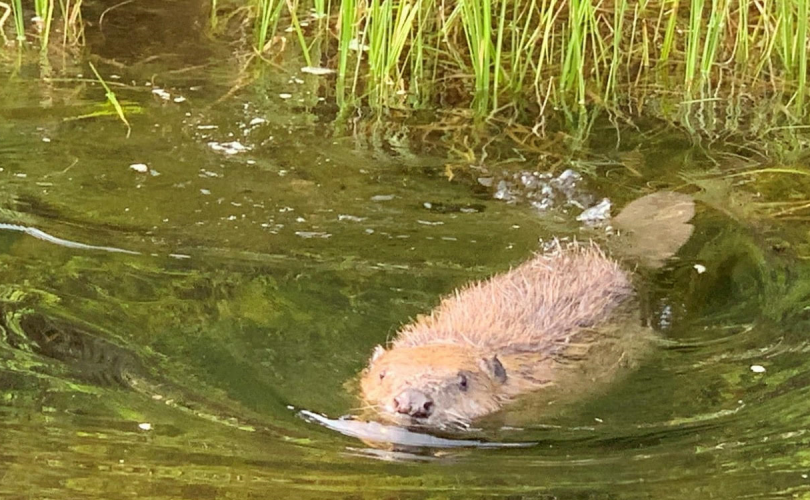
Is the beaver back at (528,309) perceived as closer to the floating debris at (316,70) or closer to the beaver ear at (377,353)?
the beaver ear at (377,353)

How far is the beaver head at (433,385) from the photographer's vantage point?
2502 millimetres

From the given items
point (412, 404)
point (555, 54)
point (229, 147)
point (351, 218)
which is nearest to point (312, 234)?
point (351, 218)

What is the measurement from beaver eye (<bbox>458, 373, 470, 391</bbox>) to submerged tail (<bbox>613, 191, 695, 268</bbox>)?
93 centimetres

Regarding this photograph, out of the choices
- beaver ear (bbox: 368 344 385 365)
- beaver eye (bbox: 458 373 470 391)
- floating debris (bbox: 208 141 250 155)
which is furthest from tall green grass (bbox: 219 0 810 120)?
beaver eye (bbox: 458 373 470 391)

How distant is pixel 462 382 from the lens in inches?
102

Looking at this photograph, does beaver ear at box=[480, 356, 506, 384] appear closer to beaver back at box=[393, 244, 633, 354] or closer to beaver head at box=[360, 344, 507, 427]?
beaver head at box=[360, 344, 507, 427]

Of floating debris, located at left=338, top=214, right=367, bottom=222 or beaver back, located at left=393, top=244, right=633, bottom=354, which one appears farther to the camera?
floating debris, located at left=338, top=214, right=367, bottom=222

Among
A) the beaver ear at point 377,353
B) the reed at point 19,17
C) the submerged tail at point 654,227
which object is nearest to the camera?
the beaver ear at point 377,353

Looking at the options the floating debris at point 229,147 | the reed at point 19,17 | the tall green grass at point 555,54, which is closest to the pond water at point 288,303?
the floating debris at point 229,147

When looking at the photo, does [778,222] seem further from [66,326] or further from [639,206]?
[66,326]

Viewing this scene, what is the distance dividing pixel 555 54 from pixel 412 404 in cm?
259

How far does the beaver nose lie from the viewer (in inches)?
98.0

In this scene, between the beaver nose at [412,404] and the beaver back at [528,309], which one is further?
the beaver back at [528,309]

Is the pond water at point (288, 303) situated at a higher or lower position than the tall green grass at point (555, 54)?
lower
